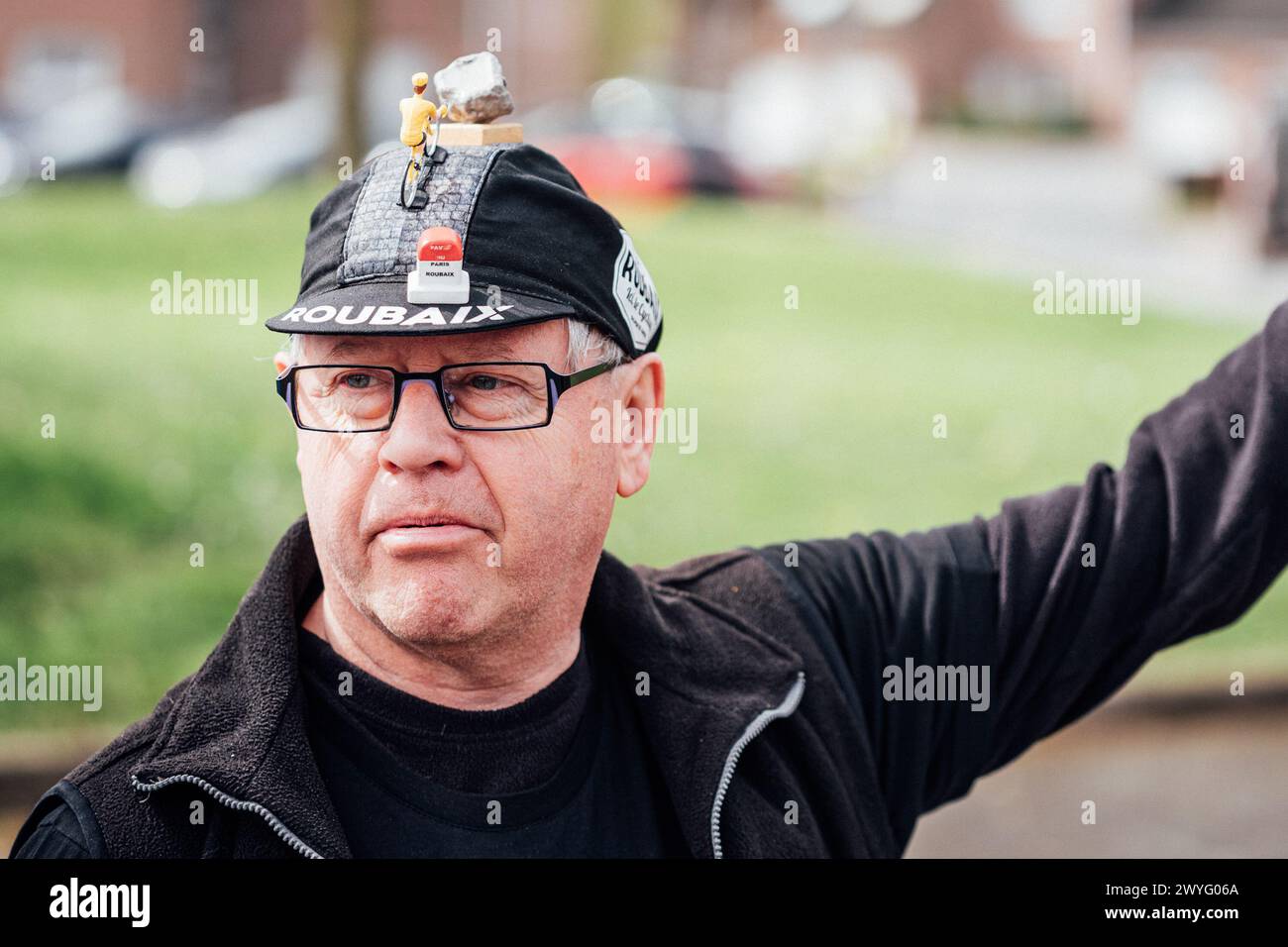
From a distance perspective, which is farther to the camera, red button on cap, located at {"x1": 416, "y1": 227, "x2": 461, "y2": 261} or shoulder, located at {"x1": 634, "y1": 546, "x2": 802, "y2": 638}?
shoulder, located at {"x1": 634, "y1": 546, "x2": 802, "y2": 638}

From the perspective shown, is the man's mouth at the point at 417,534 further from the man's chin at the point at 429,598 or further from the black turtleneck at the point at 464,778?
the black turtleneck at the point at 464,778

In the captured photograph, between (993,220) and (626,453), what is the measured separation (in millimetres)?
20842

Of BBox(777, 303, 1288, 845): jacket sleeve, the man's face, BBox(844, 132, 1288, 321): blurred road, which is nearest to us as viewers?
the man's face

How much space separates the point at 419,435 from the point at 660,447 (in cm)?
659

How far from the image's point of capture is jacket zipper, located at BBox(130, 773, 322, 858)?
2.19m

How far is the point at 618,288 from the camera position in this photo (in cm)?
252

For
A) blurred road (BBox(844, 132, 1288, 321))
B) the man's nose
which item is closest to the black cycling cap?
the man's nose

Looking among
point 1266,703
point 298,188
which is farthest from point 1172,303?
point 298,188

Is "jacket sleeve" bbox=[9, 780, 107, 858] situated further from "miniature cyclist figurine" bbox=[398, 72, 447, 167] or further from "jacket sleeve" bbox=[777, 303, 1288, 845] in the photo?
"jacket sleeve" bbox=[777, 303, 1288, 845]

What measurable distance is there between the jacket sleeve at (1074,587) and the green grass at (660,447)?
297cm

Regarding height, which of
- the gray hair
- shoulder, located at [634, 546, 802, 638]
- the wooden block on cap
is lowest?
shoulder, located at [634, 546, 802, 638]

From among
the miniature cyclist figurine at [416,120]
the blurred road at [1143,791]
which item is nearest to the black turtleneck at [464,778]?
Result: the miniature cyclist figurine at [416,120]

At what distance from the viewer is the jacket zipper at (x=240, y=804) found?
219cm

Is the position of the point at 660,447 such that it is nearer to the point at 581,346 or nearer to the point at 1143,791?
the point at 1143,791
